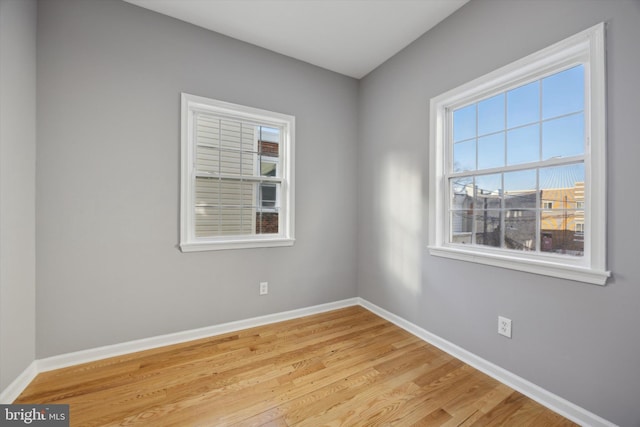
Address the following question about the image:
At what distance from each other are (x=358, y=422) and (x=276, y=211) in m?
1.96

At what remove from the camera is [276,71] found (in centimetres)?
276

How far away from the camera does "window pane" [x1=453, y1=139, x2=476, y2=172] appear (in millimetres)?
2178

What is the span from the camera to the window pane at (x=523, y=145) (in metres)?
1.78

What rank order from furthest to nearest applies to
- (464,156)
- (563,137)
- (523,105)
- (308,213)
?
(308,213) < (464,156) < (523,105) < (563,137)

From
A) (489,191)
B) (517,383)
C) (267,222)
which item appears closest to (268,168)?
(267,222)

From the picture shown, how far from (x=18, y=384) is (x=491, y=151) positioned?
363cm

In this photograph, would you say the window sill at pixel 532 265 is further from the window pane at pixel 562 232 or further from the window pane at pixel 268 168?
the window pane at pixel 268 168

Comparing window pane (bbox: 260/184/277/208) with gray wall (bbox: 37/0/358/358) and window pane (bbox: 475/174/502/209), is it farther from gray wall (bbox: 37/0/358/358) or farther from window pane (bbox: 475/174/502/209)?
window pane (bbox: 475/174/502/209)

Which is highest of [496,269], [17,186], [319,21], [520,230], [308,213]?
[319,21]

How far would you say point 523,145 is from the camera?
1850mm

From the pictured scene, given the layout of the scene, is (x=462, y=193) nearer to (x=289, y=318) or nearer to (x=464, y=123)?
(x=464, y=123)

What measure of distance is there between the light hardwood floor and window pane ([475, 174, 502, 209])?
1263 mm

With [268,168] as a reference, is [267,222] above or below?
below

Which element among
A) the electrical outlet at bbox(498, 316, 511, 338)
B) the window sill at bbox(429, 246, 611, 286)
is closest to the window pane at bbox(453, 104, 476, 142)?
the window sill at bbox(429, 246, 611, 286)
